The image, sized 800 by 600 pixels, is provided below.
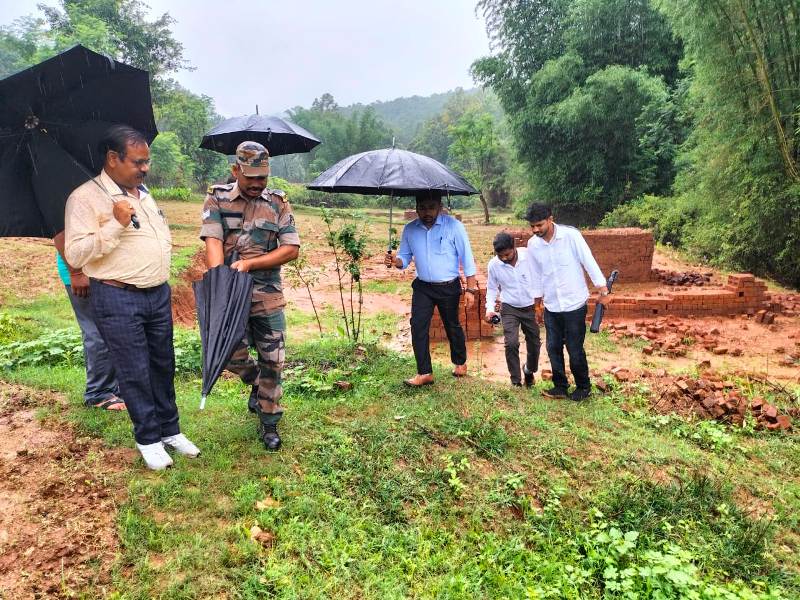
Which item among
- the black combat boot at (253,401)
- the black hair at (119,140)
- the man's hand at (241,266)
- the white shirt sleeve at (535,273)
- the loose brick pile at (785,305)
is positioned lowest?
the loose brick pile at (785,305)

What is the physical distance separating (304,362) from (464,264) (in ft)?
6.35

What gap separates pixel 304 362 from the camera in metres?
4.88

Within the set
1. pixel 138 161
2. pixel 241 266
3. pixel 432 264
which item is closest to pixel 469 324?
pixel 432 264

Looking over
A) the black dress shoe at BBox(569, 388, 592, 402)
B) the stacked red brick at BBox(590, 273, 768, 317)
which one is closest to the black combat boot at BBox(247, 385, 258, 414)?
the black dress shoe at BBox(569, 388, 592, 402)

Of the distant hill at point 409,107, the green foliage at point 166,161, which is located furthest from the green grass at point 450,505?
the distant hill at point 409,107

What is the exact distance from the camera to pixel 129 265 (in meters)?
2.51

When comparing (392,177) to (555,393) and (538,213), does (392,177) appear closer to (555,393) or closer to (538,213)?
(538,213)

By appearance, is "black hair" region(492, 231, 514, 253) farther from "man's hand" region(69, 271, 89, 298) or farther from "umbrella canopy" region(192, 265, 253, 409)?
"man's hand" region(69, 271, 89, 298)

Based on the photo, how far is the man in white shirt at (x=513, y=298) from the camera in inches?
179

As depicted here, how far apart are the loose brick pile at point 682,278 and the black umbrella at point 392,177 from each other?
7.81 meters

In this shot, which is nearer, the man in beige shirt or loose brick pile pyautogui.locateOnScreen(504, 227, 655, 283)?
the man in beige shirt

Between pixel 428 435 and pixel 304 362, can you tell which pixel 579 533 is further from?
pixel 304 362

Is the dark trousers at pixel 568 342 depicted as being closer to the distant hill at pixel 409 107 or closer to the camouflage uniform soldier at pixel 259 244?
the camouflage uniform soldier at pixel 259 244

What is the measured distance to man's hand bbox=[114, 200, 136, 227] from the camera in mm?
2414
